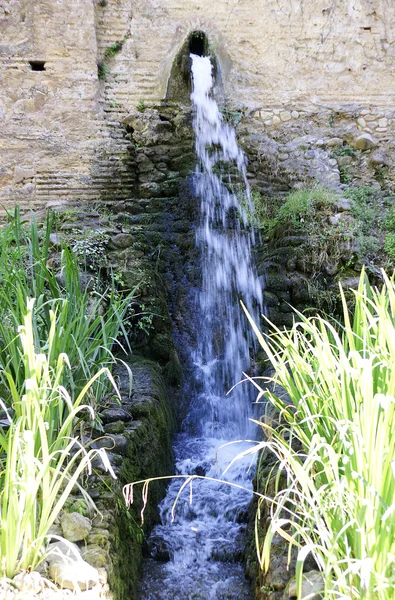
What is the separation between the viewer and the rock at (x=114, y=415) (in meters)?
3.17

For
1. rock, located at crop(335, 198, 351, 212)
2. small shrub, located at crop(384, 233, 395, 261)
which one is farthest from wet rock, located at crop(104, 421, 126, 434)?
rock, located at crop(335, 198, 351, 212)

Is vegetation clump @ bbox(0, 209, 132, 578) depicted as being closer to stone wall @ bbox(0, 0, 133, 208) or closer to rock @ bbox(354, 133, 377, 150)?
stone wall @ bbox(0, 0, 133, 208)

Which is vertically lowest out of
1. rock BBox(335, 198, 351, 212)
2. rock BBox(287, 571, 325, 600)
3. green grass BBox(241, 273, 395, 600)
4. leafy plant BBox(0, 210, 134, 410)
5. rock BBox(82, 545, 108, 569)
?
rock BBox(287, 571, 325, 600)

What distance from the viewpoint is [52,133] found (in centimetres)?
686

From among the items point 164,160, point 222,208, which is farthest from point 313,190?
point 164,160

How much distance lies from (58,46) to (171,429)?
5.03m

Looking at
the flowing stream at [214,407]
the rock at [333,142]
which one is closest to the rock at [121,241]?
the flowing stream at [214,407]

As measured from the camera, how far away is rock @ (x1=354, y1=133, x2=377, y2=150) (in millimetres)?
7297

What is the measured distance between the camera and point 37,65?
7047 mm

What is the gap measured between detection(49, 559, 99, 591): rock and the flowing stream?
1.30 ft

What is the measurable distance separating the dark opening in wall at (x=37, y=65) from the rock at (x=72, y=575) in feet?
20.7

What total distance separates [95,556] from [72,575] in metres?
0.23

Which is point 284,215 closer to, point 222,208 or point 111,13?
point 222,208

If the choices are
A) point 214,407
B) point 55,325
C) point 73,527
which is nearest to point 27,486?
point 73,527
